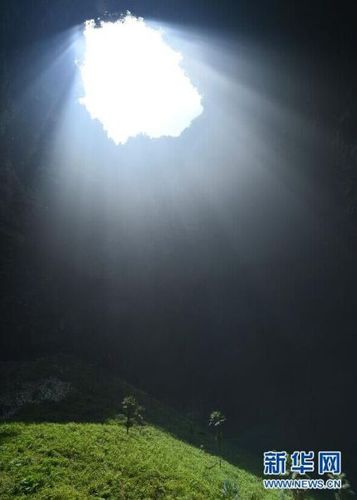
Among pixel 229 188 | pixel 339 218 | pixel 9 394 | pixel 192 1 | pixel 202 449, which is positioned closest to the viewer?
pixel 202 449

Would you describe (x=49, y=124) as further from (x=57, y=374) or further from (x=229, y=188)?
(x=57, y=374)

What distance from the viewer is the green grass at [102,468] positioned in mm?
19016

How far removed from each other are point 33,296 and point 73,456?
28.5 meters

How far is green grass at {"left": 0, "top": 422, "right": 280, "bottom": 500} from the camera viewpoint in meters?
19.0

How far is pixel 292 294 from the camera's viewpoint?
2047 inches

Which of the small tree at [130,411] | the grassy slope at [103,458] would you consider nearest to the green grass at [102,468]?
the grassy slope at [103,458]

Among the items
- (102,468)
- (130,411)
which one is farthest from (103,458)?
(130,411)

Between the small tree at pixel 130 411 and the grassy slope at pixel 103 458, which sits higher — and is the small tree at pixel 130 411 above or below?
above

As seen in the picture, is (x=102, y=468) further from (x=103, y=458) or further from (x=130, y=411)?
(x=130, y=411)

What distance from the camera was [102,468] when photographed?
820 inches

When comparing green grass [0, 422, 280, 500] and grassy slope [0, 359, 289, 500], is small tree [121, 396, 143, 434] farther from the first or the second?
green grass [0, 422, 280, 500]

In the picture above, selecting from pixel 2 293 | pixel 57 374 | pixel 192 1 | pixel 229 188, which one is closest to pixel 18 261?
pixel 2 293

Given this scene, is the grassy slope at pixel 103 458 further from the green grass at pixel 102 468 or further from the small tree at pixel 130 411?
the small tree at pixel 130 411

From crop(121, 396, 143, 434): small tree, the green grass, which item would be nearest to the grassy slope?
the green grass
